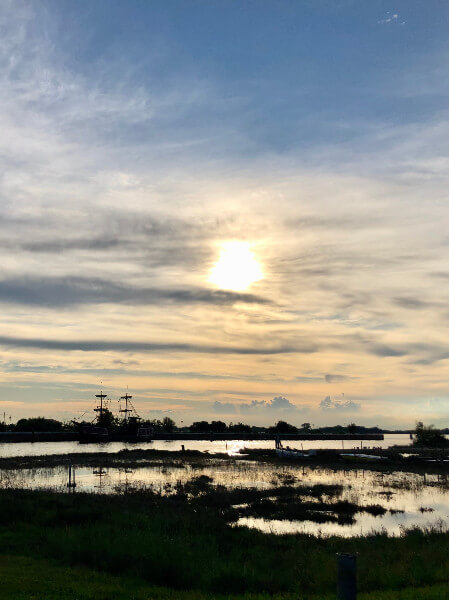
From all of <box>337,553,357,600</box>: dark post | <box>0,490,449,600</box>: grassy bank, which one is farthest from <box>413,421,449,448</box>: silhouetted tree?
<box>337,553,357,600</box>: dark post

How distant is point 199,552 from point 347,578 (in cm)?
1550

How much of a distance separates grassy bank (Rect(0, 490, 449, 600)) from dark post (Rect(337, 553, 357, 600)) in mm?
8012

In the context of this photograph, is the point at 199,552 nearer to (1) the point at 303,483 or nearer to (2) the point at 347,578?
(2) the point at 347,578

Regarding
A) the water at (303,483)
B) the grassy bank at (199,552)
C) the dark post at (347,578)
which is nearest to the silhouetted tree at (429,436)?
the water at (303,483)

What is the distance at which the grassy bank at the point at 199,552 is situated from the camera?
18734 millimetres

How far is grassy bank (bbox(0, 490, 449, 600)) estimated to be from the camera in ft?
61.5

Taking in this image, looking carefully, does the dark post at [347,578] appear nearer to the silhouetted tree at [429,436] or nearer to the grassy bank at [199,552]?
the grassy bank at [199,552]

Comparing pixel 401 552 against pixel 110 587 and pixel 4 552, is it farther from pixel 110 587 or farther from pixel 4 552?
pixel 4 552

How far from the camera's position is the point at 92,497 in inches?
1410

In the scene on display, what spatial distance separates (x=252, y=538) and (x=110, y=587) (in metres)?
11.7

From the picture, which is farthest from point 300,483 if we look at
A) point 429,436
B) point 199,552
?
point 429,436

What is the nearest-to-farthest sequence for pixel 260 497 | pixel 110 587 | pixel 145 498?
pixel 110 587 < pixel 145 498 < pixel 260 497

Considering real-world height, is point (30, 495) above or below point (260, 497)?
above

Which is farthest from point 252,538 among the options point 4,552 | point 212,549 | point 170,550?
point 4,552
